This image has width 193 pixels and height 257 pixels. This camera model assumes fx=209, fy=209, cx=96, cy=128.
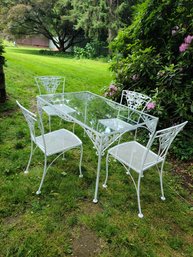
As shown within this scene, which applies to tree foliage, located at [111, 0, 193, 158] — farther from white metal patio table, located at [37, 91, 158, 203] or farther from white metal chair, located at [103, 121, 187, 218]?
white metal chair, located at [103, 121, 187, 218]

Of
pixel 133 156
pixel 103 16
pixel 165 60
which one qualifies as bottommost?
pixel 133 156

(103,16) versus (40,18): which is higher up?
(40,18)

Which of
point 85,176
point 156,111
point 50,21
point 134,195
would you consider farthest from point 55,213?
point 50,21

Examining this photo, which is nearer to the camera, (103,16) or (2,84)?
(2,84)

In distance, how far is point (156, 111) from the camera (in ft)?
10.2

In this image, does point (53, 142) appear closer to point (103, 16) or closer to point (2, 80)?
point (2, 80)

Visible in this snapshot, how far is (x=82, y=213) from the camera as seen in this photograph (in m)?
1.85

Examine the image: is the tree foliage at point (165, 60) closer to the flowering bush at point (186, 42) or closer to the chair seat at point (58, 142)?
the flowering bush at point (186, 42)

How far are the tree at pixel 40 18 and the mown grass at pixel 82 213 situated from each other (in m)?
14.6

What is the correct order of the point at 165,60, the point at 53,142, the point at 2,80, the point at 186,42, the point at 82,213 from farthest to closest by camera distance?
the point at 2,80 < the point at 165,60 < the point at 186,42 < the point at 53,142 < the point at 82,213

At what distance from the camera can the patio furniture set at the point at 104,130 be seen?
180 cm

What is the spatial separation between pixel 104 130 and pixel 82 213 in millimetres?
782

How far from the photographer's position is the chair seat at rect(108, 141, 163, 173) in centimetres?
187

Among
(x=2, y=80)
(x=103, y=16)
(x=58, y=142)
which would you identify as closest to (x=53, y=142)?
(x=58, y=142)
